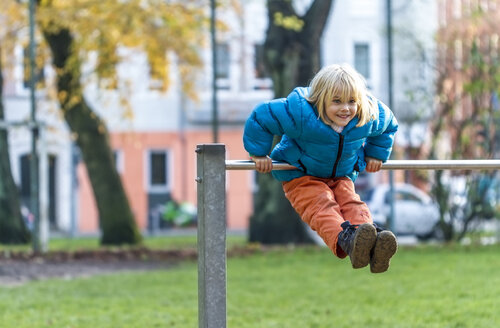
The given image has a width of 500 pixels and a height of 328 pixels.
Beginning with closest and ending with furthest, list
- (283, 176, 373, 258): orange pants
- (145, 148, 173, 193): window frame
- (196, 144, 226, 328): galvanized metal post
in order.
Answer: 1. (196, 144, 226, 328): galvanized metal post
2. (283, 176, 373, 258): orange pants
3. (145, 148, 173, 193): window frame

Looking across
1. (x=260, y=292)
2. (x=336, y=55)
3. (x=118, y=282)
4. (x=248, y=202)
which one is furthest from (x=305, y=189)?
(x=248, y=202)

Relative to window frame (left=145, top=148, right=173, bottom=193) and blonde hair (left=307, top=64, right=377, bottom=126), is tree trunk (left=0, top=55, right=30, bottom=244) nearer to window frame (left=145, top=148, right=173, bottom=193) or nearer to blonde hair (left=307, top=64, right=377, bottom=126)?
blonde hair (left=307, top=64, right=377, bottom=126)

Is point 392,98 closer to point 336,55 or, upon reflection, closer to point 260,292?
point 260,292

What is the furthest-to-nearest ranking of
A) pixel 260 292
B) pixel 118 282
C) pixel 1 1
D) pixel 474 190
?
pixel 1 1 → pixel 474 190 → pixel 118 282 → pixel 260 292

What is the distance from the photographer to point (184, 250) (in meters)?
14.1

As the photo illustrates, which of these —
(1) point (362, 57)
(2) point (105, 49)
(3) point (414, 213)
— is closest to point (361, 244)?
(3) point (414, 213)

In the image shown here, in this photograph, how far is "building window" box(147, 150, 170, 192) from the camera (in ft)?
99.3

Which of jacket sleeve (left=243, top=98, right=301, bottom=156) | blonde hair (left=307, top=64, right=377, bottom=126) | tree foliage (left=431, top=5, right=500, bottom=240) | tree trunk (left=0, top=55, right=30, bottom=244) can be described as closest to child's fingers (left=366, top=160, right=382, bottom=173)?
blonde hair (left=307, top=64, right=377, bottom=126)

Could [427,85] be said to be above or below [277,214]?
above

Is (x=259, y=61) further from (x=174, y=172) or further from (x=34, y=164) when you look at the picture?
(x=174, y=172)

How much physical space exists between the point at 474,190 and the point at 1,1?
28.3 feet

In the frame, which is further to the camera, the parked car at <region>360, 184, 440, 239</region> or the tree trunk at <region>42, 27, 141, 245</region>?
the tree trunk at <region>42, 27, 141, 245</region>

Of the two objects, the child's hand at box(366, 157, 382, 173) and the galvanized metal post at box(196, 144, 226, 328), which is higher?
the child's hand at box(366, 157, 382, 173)

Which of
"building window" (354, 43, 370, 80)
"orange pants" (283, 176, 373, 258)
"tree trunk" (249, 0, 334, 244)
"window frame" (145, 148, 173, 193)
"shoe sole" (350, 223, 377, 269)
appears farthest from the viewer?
"window frame" (145, 148, 173, 193)
